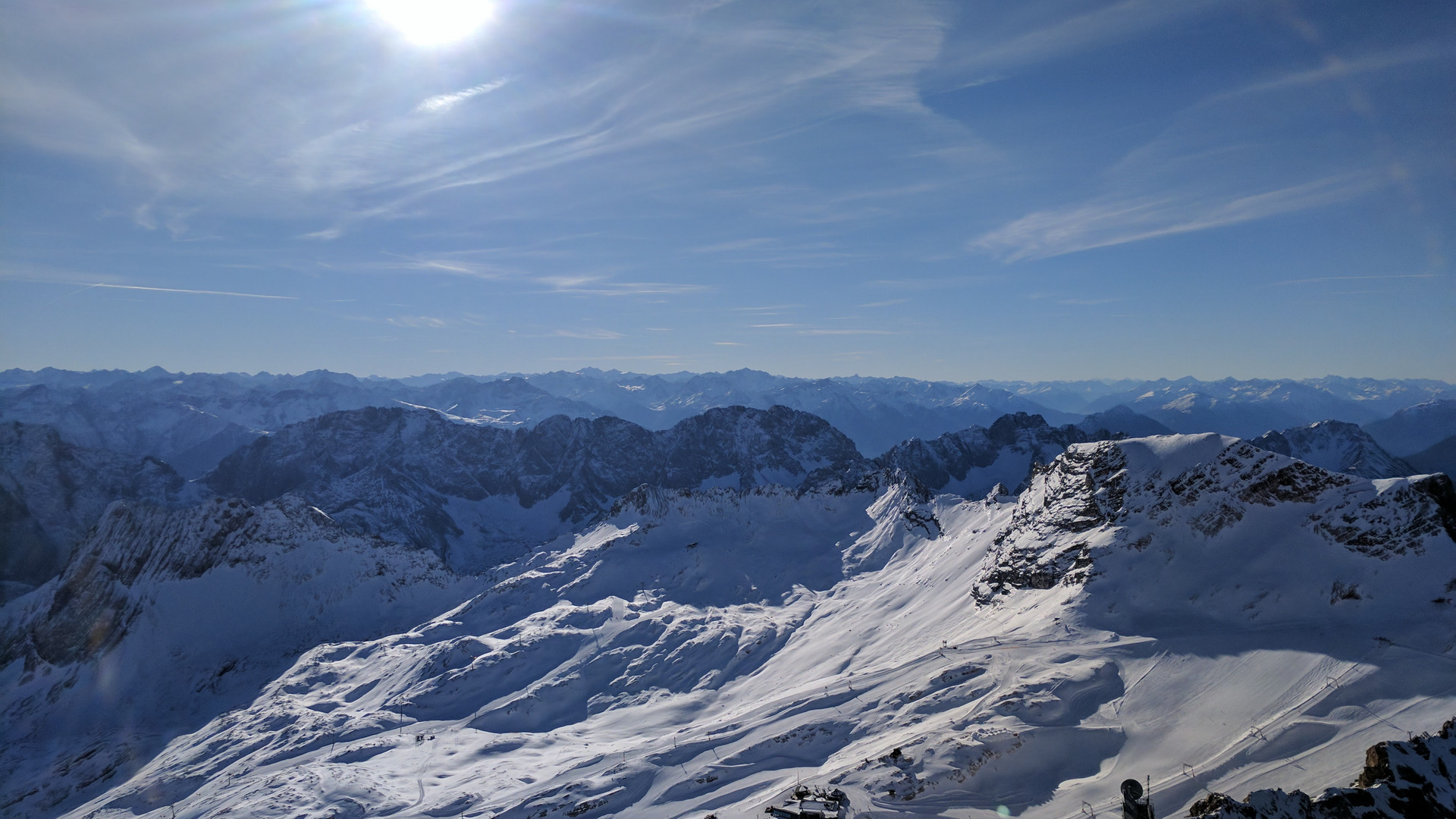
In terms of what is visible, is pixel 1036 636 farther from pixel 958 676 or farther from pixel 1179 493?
pixel 1179 493

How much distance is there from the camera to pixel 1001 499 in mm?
91875

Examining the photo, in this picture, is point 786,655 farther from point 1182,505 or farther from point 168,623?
point 168,623

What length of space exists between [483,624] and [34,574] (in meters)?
193

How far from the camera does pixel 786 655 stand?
74.5 m

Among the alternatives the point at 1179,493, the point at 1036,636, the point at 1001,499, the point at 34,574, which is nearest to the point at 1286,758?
the point at 1036,636

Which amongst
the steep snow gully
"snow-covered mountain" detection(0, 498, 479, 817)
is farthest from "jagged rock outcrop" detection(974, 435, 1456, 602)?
"snow-covered mountain" detection(0, 498, 479, 817)

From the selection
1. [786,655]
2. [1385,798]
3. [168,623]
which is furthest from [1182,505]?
[168,623]

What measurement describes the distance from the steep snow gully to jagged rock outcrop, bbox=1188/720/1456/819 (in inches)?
6.3

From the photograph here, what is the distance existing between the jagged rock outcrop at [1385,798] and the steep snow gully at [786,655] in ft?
0.53

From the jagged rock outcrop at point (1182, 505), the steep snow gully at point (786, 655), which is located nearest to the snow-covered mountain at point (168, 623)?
the steep snow gully at point (786, 655)

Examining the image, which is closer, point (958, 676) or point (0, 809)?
point (958, 676)

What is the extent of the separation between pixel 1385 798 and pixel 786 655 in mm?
58616

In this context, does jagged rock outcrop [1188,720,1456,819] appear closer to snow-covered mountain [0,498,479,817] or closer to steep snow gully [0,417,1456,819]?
steep snow gully [0,417,1456,819]

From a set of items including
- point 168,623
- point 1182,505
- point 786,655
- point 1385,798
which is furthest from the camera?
point 168,623
